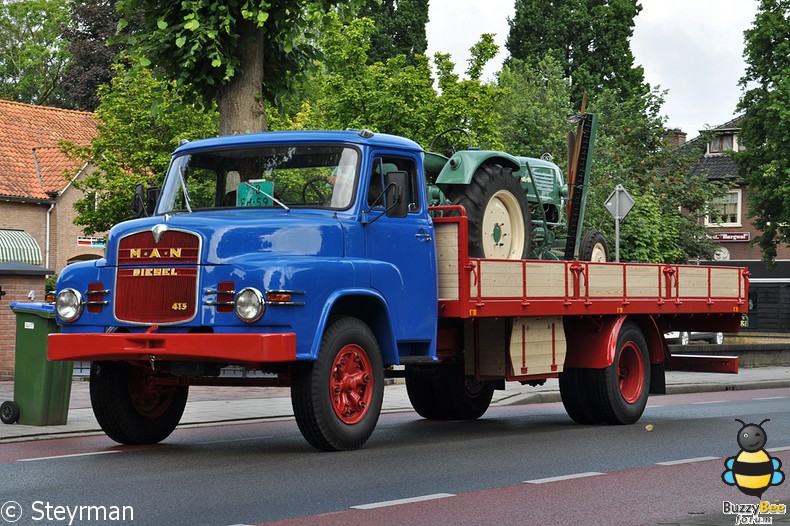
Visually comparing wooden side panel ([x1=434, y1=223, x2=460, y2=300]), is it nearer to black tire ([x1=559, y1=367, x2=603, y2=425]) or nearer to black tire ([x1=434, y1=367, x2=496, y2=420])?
black tire ([x1=559, y1=367, x2=603, y2=425])

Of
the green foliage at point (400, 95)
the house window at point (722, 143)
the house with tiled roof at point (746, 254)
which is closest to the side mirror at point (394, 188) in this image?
the green foliage at point (400, 95)

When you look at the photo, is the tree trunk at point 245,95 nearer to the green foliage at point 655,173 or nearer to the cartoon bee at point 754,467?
the cartoon bee at point 754,467

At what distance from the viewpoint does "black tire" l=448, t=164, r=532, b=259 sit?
535 inches

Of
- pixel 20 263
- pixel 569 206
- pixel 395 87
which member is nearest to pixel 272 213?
pixel 569 206

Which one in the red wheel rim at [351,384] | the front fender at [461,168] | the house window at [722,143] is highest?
the house window at [722,143]

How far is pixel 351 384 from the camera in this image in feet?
37.0

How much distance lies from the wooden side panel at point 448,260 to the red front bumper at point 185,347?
232 centimetres

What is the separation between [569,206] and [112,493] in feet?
28.7

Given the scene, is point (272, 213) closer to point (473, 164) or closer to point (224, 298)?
point (224, 298)

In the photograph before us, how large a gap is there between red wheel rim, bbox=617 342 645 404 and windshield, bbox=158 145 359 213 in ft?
15.9

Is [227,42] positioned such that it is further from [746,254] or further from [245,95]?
[746,254]

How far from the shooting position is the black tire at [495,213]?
1360cm

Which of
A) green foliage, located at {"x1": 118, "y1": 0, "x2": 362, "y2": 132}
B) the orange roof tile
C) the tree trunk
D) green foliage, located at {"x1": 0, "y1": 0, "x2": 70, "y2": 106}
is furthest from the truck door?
green foliage, located at {"x1": 0, "y1": 0, "x2": 70, "y2": 106}

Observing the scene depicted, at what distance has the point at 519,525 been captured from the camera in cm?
776
